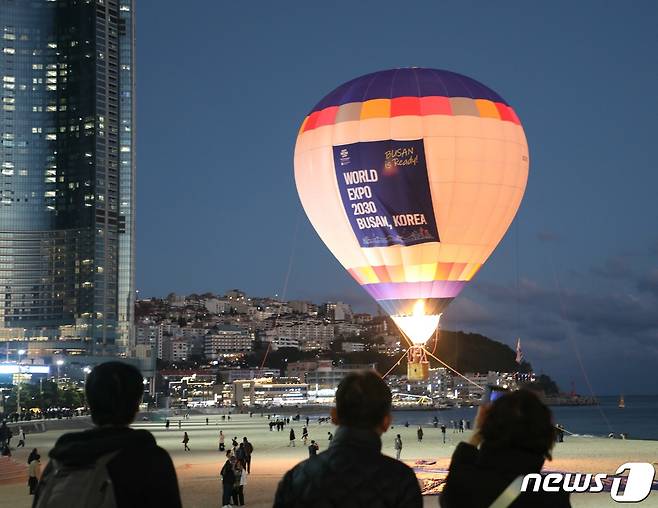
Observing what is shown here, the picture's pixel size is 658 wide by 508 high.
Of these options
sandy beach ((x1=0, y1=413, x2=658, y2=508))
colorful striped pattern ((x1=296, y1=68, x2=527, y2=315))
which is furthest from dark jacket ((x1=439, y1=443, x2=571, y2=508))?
colorful striped pattern ((x1=296, y1=68, x2=527, y2=315))

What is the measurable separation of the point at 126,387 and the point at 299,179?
29.6 m

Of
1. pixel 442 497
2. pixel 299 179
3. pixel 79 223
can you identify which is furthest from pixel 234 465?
pixel 79 223

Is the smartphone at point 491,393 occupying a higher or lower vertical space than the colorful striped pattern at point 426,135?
lower

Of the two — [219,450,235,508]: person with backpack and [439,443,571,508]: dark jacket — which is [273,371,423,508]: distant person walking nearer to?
[439,443,571,508]: dark jacket

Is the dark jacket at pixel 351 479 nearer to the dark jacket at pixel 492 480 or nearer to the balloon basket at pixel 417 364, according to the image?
the dark jacket at pixel 492 480

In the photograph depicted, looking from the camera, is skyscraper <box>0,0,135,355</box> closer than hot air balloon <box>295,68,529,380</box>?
No

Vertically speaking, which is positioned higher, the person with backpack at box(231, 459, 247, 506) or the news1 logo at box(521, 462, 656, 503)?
the news1 logo at box(521, 462, 656, 503)

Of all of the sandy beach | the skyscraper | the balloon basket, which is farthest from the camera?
the skyscraper

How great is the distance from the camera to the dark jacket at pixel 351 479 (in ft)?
12.1

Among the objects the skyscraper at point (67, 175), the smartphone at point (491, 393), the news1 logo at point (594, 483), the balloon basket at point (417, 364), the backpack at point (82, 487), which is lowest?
the news1 logo at point (594, 483)

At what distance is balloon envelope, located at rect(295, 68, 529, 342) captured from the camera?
30.6 metres

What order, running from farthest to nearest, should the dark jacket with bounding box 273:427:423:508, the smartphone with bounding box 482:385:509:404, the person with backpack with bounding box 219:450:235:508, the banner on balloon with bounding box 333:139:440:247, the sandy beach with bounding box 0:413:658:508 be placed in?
1. the banner on balloon with bounding box 333:139:440:247
2. the sandy beach with bounding box 0:413:658:508
3. the person with backpack with bounding box 219:450:235:508
4. the smartphone with bounding box 482:385:509:404
5. the dark jacket with bounding box 273:427:423:508

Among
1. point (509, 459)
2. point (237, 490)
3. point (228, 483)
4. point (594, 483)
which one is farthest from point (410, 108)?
point (509, 459)

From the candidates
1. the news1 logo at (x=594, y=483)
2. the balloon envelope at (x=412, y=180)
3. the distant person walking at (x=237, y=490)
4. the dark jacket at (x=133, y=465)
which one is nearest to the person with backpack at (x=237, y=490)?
the distant person walking at (x=237, y=490)
